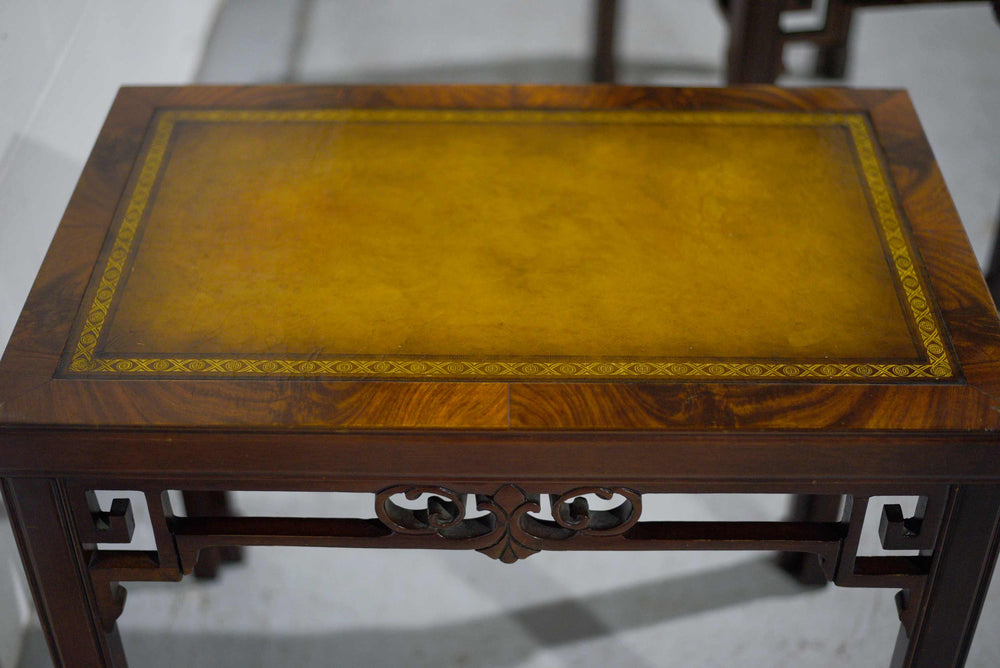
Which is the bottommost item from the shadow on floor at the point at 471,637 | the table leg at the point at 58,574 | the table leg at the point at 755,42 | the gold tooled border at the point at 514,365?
the shadow on floor at the point at 471,637

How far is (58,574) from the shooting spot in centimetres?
105

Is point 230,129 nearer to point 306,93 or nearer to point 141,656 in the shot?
point 306,93

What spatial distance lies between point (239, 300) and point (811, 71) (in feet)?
5.60

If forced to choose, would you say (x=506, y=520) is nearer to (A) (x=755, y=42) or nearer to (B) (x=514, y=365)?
(B) (x=514, y=365)

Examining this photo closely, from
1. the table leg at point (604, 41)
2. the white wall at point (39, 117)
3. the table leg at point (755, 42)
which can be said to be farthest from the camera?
the table leg at point (604, 41)

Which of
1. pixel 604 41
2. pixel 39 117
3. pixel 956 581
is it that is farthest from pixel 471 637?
pixel 604 41

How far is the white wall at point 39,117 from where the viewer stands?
1.35 metres

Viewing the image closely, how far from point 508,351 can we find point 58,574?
1.48ft

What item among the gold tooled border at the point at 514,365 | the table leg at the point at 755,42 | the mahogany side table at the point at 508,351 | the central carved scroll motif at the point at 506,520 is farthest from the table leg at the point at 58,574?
the table leg at the point at 755,42

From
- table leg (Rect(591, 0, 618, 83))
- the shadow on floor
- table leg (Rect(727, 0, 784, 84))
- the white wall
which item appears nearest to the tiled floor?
the shadow on floor

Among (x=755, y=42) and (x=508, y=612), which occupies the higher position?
(x=755, y=42)

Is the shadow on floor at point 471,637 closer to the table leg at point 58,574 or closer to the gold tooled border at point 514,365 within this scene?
the table leg at point 58,574

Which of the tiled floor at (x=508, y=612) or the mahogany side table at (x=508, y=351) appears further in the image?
the tiled floor at (x=508, y=612)

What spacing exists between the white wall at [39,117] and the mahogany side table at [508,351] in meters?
0.21
